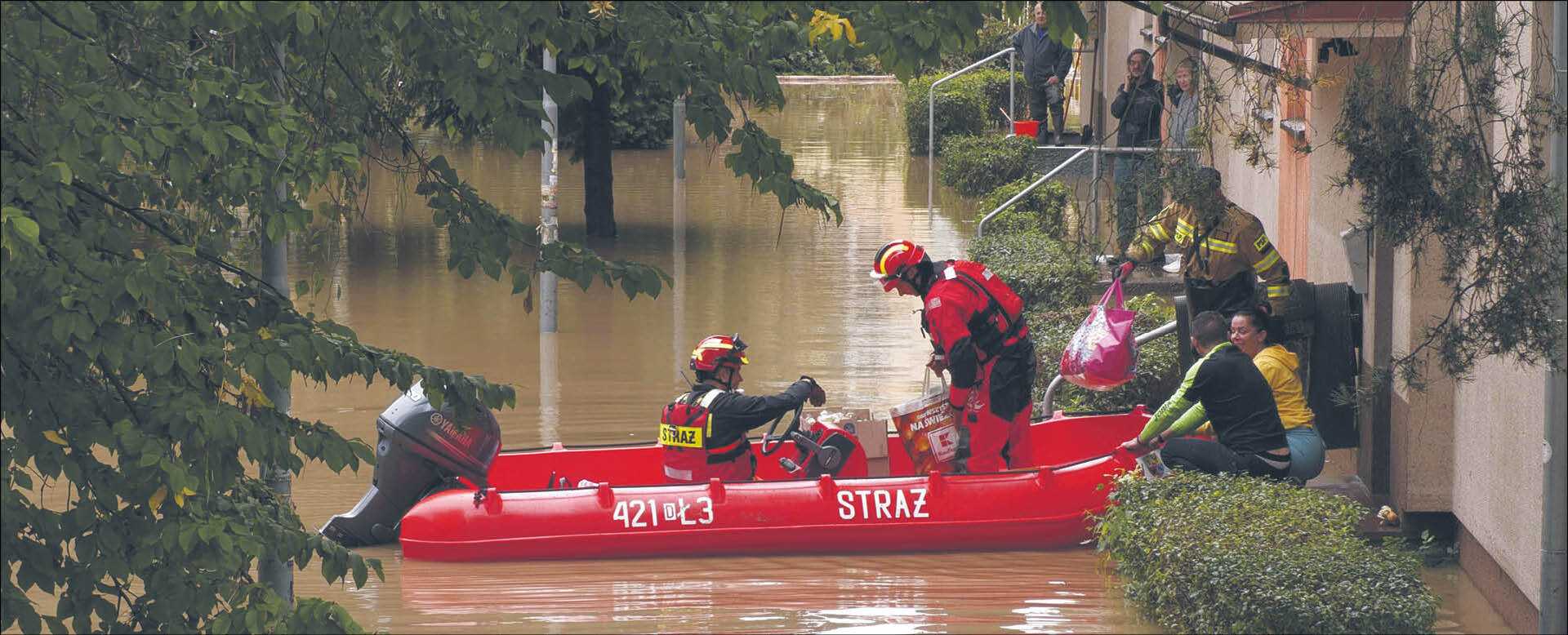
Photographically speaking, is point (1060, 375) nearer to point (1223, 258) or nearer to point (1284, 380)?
point (1223, 258)

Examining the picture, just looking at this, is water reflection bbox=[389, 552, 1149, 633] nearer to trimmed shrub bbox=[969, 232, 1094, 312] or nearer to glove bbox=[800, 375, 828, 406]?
glove bbox=[800, 375, 828, 406]

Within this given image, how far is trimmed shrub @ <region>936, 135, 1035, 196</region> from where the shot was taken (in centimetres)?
2495

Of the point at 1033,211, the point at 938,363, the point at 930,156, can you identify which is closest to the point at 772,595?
the point at 938,363

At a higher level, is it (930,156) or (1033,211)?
(930,156)

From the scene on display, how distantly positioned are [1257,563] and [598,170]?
1567 centimetres

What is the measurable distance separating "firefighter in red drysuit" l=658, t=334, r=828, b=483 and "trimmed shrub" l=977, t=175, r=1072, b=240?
7.64m

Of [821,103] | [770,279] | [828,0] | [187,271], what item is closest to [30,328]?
[187,271]

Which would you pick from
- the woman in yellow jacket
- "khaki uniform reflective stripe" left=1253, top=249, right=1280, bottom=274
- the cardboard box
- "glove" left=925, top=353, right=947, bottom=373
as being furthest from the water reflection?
"khaki uniform reflective stripe" left=1253, top=249, right=1280, bottom=274

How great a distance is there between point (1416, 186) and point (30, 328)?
512 centimetres

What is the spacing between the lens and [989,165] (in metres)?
25.5

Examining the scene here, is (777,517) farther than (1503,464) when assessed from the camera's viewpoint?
Yes

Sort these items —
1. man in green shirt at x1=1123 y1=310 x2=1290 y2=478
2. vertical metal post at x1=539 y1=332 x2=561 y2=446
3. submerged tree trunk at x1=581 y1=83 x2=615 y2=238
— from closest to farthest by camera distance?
1. man in green shirt at x1=1123 y1=310 x2=1290 y2=478
2. vertical metal post at x1=539 y1=332 x2=561 y2=446
3. submerged tree trunk at x1=581 y1=83 x2=615 y2=238

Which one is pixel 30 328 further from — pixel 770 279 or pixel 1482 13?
pixel 770 279

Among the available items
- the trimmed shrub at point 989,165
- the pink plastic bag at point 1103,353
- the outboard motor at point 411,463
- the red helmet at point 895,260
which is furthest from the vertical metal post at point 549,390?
the trimmed shrub at point 989,165
